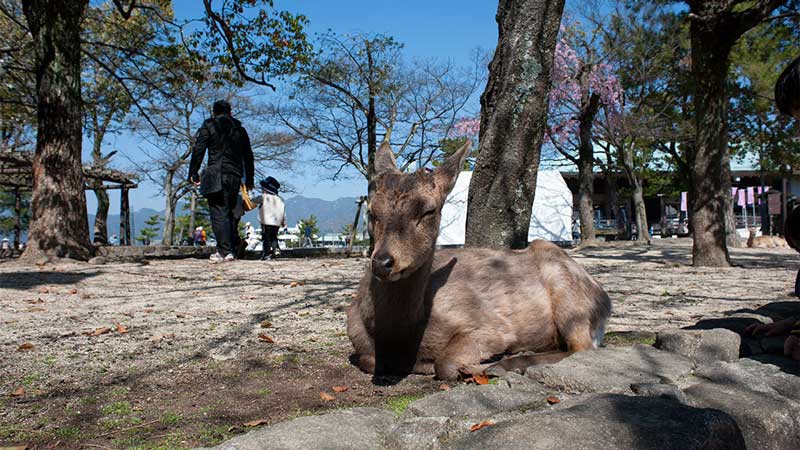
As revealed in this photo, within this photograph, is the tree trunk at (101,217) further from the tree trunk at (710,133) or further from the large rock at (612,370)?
the large rock at (612,370)

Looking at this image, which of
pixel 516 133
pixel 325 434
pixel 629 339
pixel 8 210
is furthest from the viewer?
pixel 8 210

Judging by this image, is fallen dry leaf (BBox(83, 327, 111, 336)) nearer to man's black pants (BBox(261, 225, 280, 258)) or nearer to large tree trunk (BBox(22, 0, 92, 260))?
large tree trunk (BBox(22, 0, 92, 260))

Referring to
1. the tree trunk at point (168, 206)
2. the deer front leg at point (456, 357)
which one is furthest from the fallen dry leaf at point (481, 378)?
the tree trunk at point (168, 206)

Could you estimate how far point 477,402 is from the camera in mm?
2748

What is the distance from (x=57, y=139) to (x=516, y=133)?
784 centimetres

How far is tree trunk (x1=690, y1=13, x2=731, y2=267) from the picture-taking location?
10258 mm

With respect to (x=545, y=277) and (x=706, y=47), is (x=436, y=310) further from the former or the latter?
(x=706, y=47)

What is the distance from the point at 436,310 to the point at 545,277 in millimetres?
1067

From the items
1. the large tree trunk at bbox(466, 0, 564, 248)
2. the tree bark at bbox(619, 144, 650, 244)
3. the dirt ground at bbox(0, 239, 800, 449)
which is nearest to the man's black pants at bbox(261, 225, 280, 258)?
the dirt ground at bbox(0, 239, 800, 449)

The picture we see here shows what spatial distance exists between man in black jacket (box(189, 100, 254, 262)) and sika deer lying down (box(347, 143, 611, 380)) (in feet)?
19.7

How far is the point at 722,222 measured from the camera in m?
10.5

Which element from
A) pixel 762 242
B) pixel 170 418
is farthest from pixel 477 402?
pixel 762 242

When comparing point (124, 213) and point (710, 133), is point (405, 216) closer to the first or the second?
point (710, 133)

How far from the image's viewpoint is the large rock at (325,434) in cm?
215
